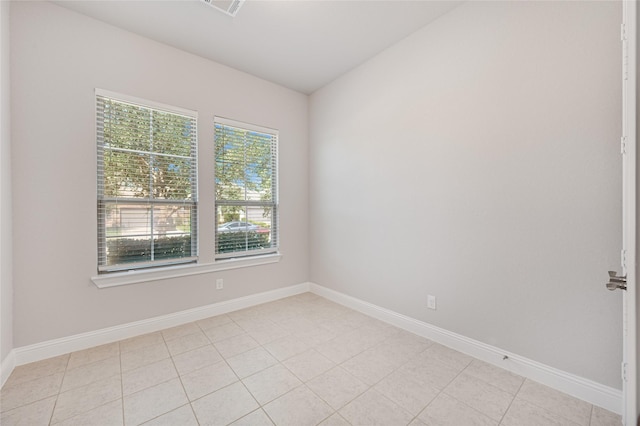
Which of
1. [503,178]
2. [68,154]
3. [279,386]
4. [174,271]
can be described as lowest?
[279,386]

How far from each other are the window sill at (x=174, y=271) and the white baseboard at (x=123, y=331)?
0.41 meters

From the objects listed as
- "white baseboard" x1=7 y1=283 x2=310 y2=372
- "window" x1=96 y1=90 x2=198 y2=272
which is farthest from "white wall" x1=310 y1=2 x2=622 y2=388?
"window" x1=96 y1=90 x2=198 y2=272

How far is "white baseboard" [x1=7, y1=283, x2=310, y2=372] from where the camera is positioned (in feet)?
7.06

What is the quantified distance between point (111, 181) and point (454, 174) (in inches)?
125

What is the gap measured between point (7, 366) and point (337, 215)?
3.21 m

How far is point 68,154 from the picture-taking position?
2307mm

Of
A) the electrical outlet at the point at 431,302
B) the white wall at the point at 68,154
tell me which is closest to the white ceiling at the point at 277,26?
the white wall at the point at 68,154

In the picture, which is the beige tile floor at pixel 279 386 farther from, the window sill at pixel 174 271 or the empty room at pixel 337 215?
the window sill at pixel 174 271

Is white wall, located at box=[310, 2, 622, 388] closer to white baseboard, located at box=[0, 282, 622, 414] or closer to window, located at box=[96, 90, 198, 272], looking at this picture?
white baseboard, located at box=[0, 282, 622, 414]

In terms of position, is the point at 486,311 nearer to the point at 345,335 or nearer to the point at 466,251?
the point at 466,251

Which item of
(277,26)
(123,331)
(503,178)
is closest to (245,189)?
(277,26)

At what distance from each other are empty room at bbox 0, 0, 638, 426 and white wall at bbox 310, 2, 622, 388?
0.05 ft

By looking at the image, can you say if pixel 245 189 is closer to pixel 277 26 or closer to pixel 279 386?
pixel 277 26

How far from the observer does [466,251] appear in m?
2.29
